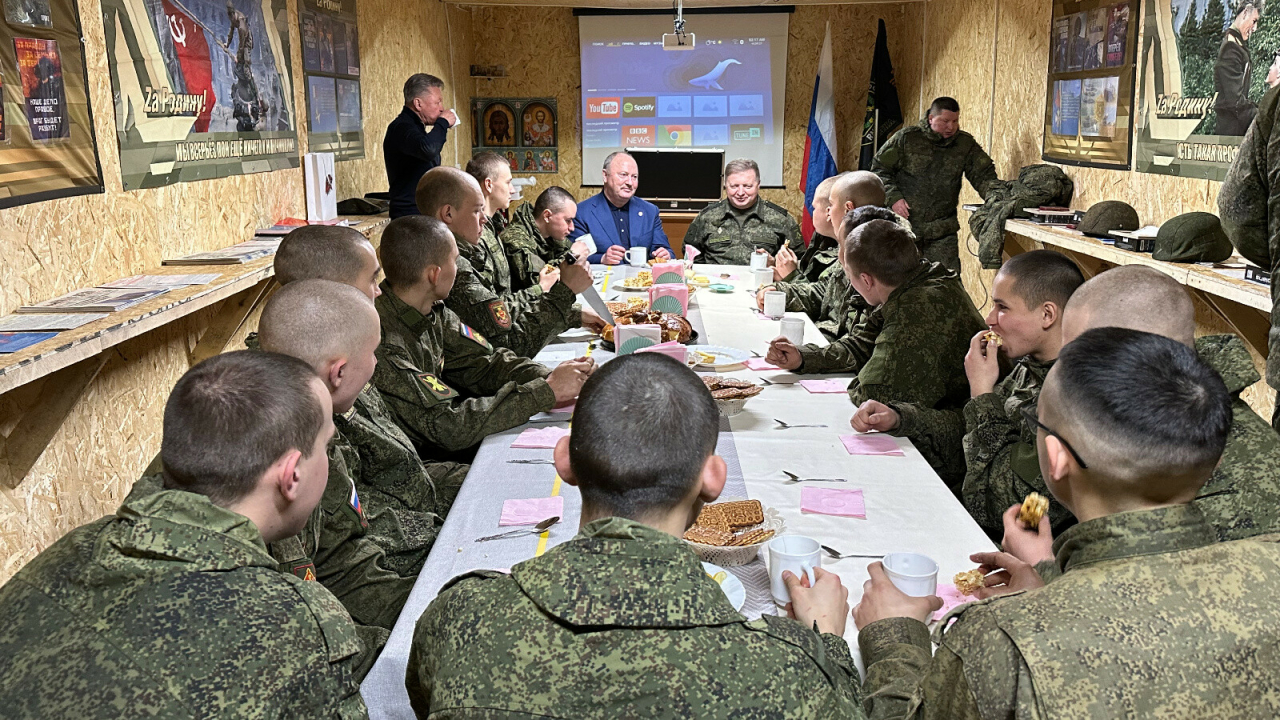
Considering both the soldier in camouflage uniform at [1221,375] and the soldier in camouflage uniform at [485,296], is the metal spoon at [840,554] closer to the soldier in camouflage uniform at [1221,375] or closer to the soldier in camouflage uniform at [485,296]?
the soldier in camouflage uniform at [1221,375]

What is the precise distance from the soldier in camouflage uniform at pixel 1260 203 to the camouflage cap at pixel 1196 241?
136 cm

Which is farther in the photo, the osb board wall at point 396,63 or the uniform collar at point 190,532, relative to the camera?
the osb board wall at point 396,63

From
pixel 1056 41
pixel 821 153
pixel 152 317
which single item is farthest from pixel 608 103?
pixel 152 317

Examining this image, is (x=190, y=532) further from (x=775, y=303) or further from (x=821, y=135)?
(x=821, y=135)

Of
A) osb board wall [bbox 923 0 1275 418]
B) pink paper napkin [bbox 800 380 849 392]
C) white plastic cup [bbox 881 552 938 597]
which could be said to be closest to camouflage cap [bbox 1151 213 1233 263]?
osb board wall [bbox 923 0 1275 418]

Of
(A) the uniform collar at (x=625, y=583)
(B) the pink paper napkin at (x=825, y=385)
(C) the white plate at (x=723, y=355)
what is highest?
(A) the uniform collar at (x=625, y=583)

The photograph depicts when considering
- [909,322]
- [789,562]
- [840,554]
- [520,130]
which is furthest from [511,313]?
[520,130]

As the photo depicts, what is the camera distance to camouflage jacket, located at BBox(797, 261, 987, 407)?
286 cm

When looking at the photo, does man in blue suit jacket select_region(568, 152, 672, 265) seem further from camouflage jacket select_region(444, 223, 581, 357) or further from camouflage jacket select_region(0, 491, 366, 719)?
camouflage jacket select_region(0, 491, 366, 719)

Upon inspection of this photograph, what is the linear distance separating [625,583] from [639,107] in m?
8.33

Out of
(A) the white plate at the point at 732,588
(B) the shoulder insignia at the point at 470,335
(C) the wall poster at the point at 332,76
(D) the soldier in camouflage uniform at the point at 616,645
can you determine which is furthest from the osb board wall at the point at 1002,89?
(C) the wall poster at the point at 332,76

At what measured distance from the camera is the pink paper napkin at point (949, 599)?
1.63m

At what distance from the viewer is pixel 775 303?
419 centimetres

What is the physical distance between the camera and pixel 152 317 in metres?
2.95
